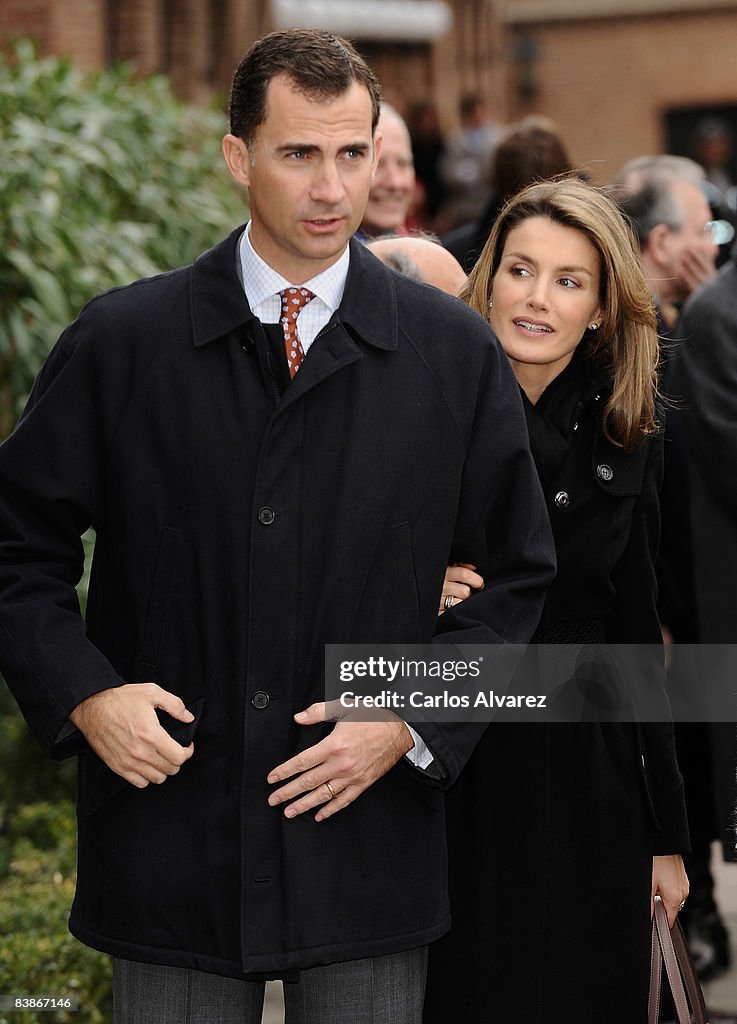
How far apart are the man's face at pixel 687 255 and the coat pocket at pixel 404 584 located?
9.18 feet

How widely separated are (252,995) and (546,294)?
140 cm

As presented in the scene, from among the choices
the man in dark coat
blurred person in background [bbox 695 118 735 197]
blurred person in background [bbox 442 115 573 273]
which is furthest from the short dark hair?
blurred person in background [bbox 695 118 735 197]

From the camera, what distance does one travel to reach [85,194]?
6574 millimetres

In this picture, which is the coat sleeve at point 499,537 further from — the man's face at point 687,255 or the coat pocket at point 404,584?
the man's face at point 687,255

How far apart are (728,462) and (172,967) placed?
2.09 meters

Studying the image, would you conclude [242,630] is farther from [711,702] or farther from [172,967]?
[711,702]

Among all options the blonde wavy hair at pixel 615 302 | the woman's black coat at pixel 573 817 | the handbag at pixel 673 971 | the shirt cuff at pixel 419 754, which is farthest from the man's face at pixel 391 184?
the shirt cuff at pixel 419 754

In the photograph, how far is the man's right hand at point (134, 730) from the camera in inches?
96.6

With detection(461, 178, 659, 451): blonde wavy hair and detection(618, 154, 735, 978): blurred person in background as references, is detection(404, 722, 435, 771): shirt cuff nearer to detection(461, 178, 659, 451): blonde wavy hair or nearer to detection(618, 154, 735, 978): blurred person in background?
detection(461, 178, 659, 451): blonde wavy hair

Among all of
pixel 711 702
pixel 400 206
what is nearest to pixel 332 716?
pixel 711 702

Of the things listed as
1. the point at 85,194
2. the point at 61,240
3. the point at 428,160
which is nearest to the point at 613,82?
the point at 428,160

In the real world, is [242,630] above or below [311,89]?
below

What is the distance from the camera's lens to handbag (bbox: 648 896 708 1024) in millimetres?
3152

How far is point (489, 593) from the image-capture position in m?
2.62
